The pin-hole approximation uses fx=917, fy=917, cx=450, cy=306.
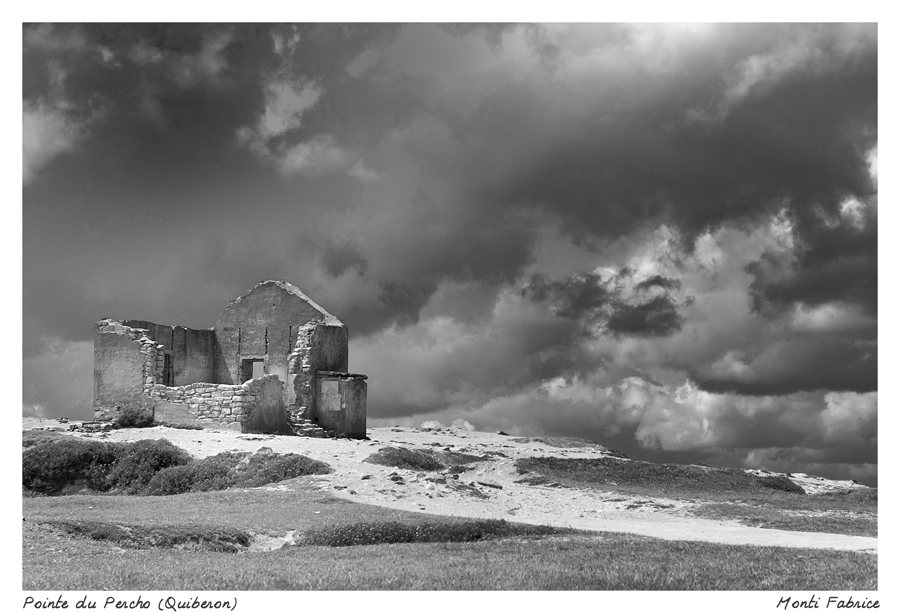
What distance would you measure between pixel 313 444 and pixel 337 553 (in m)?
19.1

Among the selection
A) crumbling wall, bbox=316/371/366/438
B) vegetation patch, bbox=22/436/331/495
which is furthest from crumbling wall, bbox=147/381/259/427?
vegetation patch, bbox=22/436/331/495

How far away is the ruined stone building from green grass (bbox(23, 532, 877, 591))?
77.7ft

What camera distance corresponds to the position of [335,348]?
4888cm

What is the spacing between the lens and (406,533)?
19.3m

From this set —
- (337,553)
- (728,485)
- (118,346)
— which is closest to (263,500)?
(337,553)

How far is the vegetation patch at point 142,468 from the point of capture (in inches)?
1168

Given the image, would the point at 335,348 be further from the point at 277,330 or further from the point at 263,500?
the point at 263,500

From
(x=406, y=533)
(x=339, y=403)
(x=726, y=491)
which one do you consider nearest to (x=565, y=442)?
(x=339, y=403)

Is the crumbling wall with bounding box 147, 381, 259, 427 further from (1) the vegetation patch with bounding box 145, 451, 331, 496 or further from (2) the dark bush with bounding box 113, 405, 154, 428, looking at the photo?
(1) the vegetation patch with bounding box 145, 451, 331, 496

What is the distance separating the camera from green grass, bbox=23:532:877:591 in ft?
44.8

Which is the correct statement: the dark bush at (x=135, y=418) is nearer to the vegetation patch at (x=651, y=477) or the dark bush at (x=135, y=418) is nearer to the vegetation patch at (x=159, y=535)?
the vegetation patch at (x=651, y=477)

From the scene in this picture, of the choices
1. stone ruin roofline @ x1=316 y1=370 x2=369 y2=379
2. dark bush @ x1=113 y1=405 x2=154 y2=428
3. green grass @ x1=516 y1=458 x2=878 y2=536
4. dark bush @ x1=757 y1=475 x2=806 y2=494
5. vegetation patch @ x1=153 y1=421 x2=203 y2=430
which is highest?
stone ruin roofline @ x1=316 y1=370 x2=369 y2=379

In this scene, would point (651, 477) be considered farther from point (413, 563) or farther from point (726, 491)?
point (413, 563)
